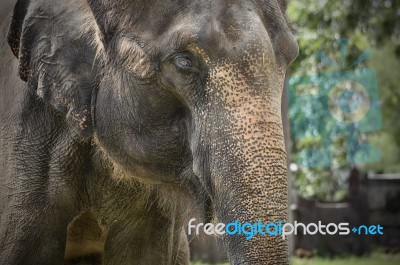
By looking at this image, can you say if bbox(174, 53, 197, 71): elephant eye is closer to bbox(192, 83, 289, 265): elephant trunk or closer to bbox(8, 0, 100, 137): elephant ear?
bbox(192, 83, 289, 265): elephant trunk

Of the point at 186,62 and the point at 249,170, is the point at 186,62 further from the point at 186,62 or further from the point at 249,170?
the point at 249,170

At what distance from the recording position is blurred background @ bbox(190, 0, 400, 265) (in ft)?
28.4

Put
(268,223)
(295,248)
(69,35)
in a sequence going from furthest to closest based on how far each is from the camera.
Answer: (295,248), (69,35), (268,223)

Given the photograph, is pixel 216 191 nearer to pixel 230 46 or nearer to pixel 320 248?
pixel 230 46

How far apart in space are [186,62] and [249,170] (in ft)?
1.31

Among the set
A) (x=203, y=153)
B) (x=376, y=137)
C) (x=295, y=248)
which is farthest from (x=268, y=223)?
(x=376, y=137)

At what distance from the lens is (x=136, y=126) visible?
8.91 feet

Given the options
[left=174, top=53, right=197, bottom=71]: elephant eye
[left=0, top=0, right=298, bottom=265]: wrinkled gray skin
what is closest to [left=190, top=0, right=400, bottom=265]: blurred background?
[left=0, top=0, right=298, bottom=265]: wrinkled gray skin

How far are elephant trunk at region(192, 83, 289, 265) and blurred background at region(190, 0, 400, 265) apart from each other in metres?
5.98

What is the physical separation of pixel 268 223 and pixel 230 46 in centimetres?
49

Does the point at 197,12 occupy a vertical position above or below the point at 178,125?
above

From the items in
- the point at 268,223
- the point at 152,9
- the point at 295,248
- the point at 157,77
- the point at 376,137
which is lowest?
the point at 268,223

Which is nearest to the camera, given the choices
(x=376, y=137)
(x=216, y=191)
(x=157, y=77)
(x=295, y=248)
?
(x=216, y=191)

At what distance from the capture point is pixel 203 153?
2422mm
